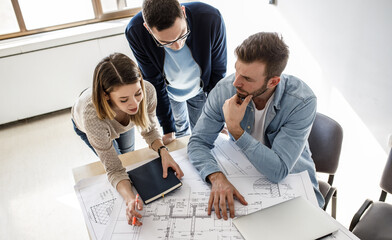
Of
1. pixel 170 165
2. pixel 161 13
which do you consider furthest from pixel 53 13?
pixel 170 165

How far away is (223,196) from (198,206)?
9cm

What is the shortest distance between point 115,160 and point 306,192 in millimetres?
724

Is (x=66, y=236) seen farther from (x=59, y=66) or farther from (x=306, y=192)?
(x=59, y=66)

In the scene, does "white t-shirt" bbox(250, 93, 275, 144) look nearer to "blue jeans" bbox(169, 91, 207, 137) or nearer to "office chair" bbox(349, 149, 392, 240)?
"office chair" bbox(349, 149, 392, 240)

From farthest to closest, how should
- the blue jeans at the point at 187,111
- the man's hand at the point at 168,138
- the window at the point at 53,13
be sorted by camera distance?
the window at the point at 53,13 → the blue jeans at the point at 187,111 → the man's hand at the point at 168,138

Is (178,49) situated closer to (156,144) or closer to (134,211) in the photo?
(156,144)

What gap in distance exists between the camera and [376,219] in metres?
1.25

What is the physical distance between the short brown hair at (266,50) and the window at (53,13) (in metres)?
2.88

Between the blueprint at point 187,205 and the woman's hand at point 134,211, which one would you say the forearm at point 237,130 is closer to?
the blueprint at point 187,205

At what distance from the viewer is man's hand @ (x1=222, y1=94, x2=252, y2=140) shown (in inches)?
44.1

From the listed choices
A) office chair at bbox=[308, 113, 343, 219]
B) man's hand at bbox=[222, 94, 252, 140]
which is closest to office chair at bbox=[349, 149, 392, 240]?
office chair at bbox=[308, 113, 343, 219]

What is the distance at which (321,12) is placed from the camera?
1.71m

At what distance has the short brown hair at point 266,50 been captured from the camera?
1.07m

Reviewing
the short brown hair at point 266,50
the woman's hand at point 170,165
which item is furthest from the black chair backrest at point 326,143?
the woman's hand at point 170,165
